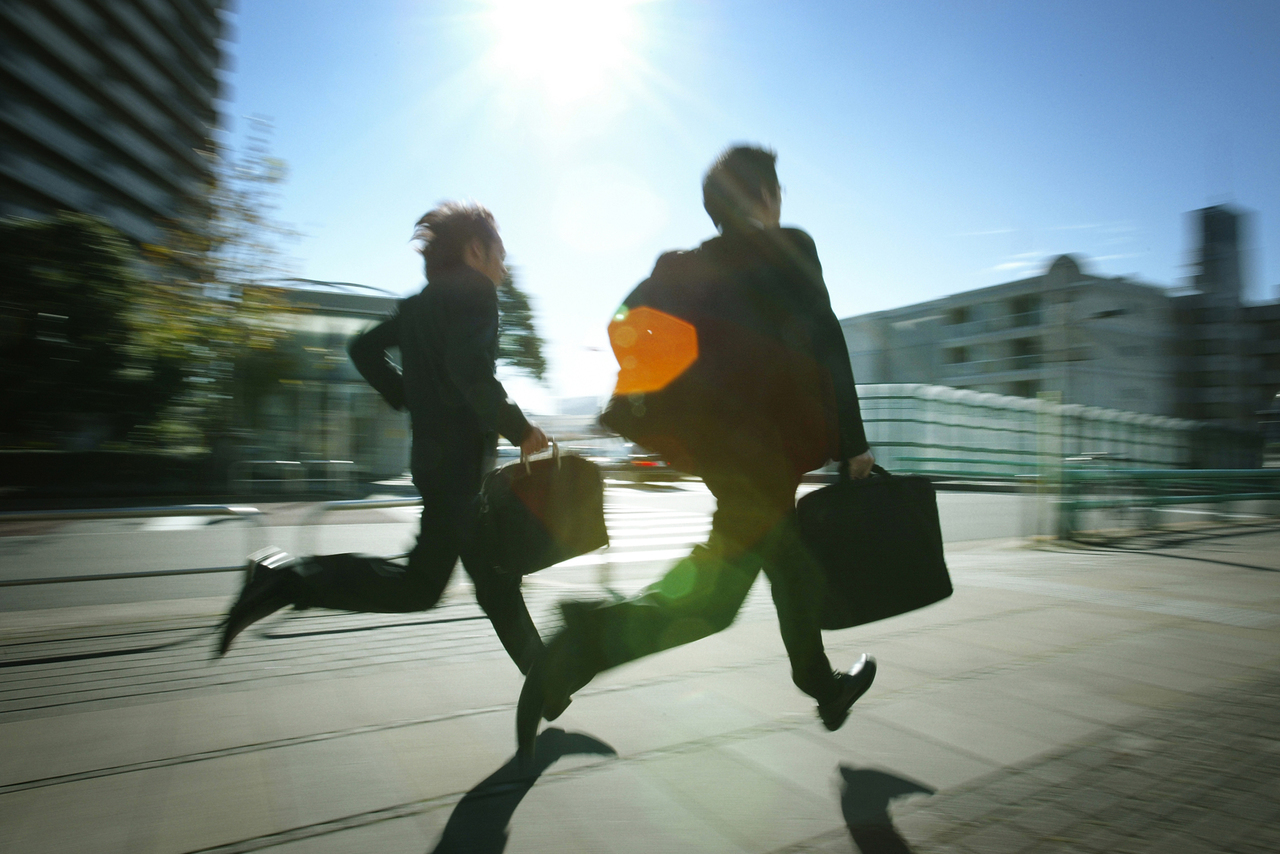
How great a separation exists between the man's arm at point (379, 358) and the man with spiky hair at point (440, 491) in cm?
13

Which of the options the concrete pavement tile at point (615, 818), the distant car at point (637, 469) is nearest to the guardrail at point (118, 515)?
the concrete pavement tile at point (615, 818)

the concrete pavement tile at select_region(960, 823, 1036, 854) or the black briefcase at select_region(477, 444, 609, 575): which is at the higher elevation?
the black briefcase at select_region(477, 444, 609, 575)

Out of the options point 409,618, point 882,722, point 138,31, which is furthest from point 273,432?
point 138,31

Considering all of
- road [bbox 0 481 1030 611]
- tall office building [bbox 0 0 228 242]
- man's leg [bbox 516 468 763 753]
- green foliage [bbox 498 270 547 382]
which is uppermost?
tall office building [bbox 0 0 228 242]

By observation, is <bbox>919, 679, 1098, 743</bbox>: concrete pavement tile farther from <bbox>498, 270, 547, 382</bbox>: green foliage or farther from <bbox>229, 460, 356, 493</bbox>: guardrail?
<bbox>498, 270, 547, 382</bbox>: green foliage

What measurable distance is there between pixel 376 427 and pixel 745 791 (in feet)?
28.0

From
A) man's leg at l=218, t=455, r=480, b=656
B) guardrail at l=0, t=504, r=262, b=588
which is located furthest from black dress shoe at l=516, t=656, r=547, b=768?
guardrail at l=0, t=504, r=262, b=588

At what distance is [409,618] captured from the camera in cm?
463

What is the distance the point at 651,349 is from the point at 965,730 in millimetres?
1732

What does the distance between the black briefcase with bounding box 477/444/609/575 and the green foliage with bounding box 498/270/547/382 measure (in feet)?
101

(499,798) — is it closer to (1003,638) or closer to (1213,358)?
(1003,638)

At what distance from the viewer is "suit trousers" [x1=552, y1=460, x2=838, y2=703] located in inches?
85.9

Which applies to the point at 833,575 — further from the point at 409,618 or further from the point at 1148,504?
the point at 1148,504

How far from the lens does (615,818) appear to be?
2.12 meters
